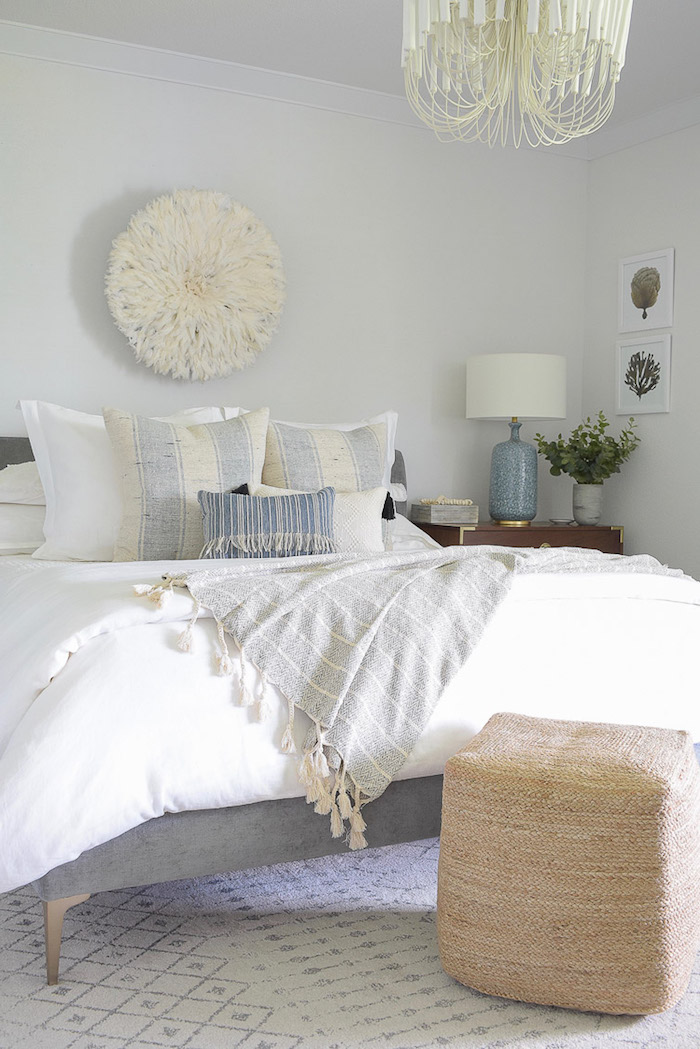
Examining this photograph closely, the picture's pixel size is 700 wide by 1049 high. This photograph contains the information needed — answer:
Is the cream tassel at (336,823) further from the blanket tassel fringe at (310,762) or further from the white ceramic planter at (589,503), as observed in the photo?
the white ceramic planter at (589,503)

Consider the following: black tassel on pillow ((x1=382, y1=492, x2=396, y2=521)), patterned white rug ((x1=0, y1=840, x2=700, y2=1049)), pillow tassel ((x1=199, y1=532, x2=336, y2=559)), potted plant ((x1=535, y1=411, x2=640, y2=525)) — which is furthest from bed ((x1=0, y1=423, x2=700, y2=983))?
potted plant ((x1=535, y1=411, x2=640, y2=525))

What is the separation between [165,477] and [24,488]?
0.68 metres

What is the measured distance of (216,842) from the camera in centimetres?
200

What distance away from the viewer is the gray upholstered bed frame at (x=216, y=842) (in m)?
A: 1.88

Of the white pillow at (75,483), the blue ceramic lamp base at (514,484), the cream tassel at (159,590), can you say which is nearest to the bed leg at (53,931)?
the cream tassel at (159,590)

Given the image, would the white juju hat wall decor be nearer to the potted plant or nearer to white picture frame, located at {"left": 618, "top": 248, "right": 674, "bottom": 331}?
the potted plant

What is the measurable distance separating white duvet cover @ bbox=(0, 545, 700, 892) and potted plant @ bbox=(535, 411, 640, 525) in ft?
7.03

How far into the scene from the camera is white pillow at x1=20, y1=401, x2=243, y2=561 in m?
3.12

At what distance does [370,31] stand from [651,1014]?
3466 millimetres

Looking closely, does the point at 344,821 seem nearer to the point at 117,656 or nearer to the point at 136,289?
the point at 117,656

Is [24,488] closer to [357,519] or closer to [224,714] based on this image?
[357,519]

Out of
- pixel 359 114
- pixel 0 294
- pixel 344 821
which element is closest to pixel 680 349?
pixel 359 114

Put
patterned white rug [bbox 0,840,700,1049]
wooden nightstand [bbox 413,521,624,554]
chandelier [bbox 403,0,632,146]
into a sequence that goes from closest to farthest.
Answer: patterned white rug [bbox 0,840,700,1049] → chandelier [bbox 403,0,632,146] → wooden nightstand [bbox 413,521,624,554]

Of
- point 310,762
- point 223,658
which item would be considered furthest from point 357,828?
point 223,658
